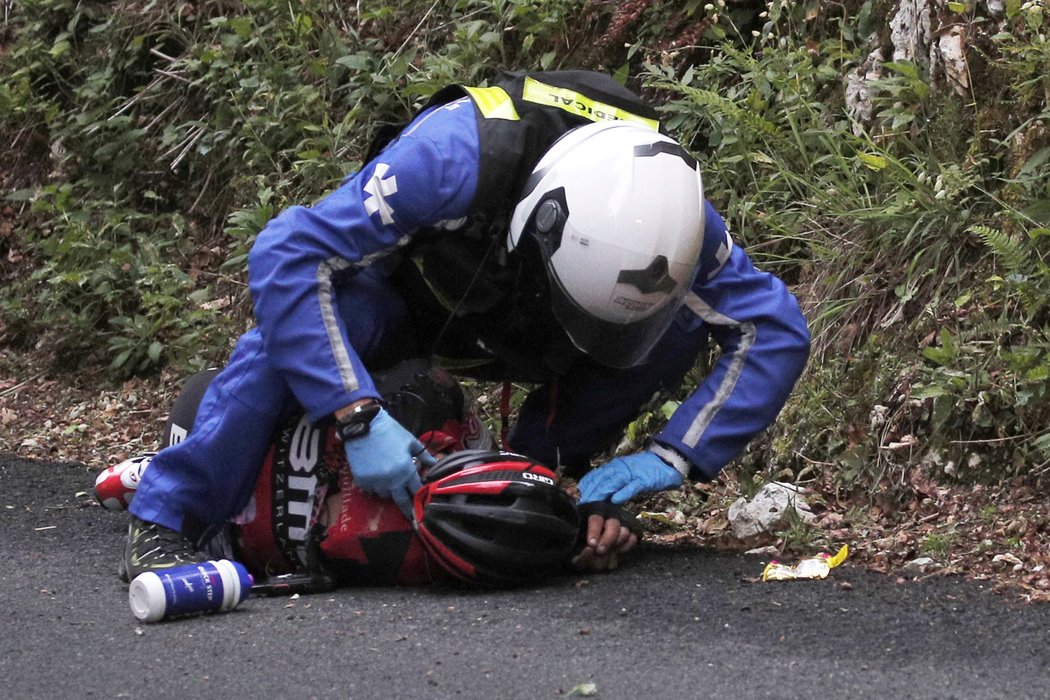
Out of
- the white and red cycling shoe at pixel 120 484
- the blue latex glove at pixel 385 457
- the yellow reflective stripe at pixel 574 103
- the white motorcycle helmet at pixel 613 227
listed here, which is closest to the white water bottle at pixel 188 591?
the blue latex glove at pixel 385 457

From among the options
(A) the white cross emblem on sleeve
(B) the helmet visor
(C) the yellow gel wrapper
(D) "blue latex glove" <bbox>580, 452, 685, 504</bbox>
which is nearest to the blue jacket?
(A) the white cross emblem on sleeve

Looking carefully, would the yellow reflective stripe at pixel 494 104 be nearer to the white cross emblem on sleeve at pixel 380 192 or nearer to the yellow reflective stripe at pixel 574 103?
the yellow reflective stripe at pixel 574 103

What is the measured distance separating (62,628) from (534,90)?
1.72m

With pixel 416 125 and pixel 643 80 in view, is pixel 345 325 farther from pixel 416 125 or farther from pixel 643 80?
pixel 643 80

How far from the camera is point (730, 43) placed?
602cm

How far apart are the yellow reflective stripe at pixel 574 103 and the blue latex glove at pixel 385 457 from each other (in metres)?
0.88

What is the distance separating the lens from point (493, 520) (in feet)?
12.2

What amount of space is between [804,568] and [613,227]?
953 mm

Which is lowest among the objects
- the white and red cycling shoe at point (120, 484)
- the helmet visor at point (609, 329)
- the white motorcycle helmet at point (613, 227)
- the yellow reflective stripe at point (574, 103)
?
the white and red cycling shoe at point (120, 484)

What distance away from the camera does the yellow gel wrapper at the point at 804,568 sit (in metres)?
3.79

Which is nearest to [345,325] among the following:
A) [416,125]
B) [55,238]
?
[416,125]

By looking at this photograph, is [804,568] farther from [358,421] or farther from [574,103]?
[574,103]

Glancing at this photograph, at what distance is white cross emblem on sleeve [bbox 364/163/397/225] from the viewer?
3736mm

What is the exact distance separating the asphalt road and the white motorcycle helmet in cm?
65
